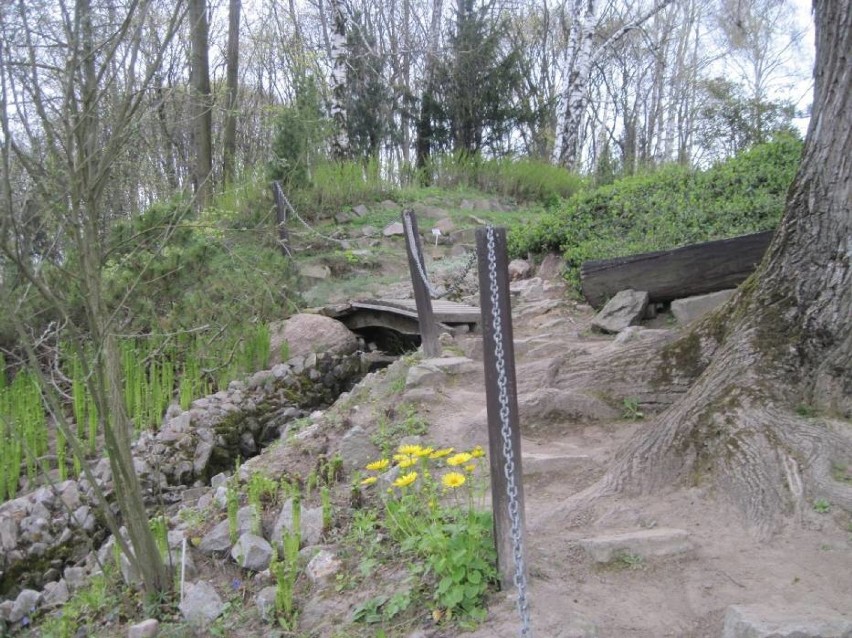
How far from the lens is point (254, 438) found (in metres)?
6.27

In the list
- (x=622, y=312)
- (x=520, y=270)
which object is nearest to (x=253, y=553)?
(x=622, y=312)

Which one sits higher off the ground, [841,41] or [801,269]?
[841,41]

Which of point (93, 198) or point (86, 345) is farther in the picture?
point (86, 345)

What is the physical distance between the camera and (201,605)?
128 inches

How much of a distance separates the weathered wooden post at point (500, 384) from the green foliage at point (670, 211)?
477cm

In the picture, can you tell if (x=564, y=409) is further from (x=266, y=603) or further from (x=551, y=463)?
(x=266, y=603)

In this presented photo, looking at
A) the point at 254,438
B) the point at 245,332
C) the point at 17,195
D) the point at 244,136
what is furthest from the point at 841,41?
the point at 244,136

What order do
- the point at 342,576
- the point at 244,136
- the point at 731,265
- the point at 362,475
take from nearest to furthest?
the point at 342,576
the point at 362,475
the point at 731,265
the point at 244,136

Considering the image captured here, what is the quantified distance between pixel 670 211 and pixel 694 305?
7.19 ft

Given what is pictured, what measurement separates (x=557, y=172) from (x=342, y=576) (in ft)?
44.0

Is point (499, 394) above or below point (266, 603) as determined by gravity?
above

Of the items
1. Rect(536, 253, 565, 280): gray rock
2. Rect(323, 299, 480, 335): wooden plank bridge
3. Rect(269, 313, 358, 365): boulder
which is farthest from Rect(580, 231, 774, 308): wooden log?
Rect(269, 313, 358, 365): boulder

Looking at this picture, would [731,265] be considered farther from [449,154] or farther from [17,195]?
[449,154]

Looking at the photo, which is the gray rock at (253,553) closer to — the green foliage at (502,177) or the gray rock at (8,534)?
the gray rock at (8,534)
